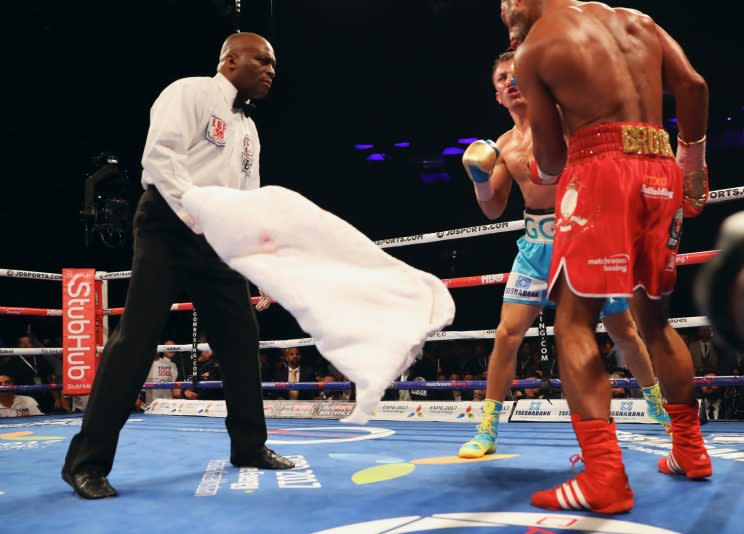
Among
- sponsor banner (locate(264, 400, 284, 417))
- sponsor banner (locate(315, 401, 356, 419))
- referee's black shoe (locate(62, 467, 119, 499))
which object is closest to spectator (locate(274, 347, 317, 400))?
sponsor banner (locate(264, 400, 284, 417))

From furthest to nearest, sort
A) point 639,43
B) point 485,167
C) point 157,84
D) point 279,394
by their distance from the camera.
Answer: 1. point 157,84
2. point 279,394
3. point 485,167
4. point 639,43

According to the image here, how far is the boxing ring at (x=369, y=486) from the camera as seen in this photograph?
1.21 metres

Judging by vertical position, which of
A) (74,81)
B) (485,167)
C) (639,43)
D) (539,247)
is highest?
(74,81)

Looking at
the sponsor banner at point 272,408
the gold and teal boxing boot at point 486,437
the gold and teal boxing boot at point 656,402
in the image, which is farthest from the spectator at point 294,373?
the gold and teal boxing boot at point 656,402

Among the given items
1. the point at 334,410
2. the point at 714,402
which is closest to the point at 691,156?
the point at 334,410

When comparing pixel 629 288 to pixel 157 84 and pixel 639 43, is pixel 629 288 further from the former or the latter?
pixel 157 84

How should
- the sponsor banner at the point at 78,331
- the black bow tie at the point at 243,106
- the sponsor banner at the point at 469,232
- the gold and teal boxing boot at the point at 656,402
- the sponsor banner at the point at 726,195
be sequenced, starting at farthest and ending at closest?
the sponsor banner at the point at 78,331 < the sponsor banner at the point at 469,232 < the sponsor banner at the point at 726,195 < the gold and teal boxing boot at the point at 656,402 < the black bow tie at the point at 243,106

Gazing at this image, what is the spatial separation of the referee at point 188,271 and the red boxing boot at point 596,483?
843mm

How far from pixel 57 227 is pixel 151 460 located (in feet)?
24.4

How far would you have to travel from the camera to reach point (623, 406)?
2764 millimetres

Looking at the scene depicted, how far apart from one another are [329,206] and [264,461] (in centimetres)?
805

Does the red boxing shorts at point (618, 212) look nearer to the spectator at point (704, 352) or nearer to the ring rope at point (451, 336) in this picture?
the ring rope at point (451, 336)

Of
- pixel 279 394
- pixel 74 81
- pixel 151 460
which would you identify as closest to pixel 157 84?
pixel 74 81

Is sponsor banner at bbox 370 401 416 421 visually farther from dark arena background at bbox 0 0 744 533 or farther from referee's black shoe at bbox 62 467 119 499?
referee's black shoe at bbox 62 467 119 499
